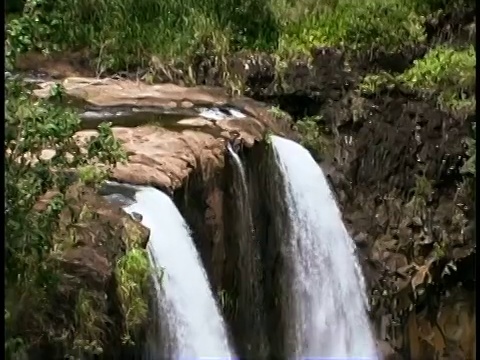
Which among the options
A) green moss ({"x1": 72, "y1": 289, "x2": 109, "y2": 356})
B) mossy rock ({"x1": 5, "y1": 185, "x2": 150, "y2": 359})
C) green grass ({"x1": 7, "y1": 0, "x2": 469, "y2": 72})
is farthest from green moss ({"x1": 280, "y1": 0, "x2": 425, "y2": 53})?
green moss ({"x1": 72, "y1": 289, "x2": 109, "y2": 356})

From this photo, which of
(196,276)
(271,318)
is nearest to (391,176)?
(271,318)

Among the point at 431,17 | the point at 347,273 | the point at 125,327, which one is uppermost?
the point at 431,17

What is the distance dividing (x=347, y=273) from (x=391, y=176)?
1.07 ft

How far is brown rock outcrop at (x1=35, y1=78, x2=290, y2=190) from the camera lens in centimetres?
197

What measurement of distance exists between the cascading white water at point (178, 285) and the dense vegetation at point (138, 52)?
7 centimetres

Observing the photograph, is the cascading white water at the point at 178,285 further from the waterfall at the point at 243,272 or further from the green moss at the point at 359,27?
the green moss at the point at 359,27

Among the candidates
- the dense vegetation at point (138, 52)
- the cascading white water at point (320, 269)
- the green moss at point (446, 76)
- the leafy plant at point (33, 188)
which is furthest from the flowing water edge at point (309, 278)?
the green moss at point (446, 76)

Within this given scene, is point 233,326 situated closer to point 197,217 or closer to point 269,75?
point 197,217

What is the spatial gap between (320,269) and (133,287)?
61 cm

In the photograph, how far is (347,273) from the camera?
2.27 m

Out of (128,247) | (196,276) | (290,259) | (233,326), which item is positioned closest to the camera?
(128,247)

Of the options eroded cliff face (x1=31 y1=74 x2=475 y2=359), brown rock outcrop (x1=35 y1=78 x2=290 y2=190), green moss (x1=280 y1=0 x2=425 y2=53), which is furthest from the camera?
green moss (x1=280 y1=0 x2=425 y2=53)

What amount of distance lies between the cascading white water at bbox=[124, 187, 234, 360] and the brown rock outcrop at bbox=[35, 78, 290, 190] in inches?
2.6

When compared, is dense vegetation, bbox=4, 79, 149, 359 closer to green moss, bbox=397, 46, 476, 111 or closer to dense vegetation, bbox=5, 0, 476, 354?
dense vegetation, bbox=5, 0, 476, 354
